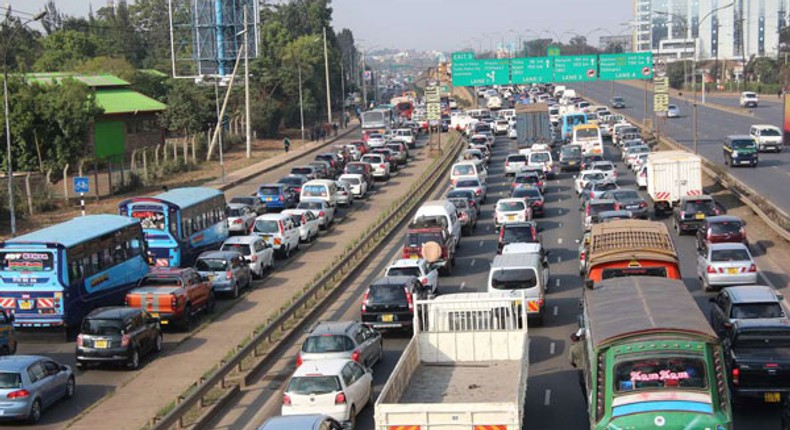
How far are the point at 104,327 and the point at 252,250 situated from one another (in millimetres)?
12180

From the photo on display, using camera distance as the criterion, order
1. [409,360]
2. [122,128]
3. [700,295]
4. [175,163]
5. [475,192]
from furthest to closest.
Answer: [122,128] < [175,163] < [475,192] < [700,295] < [409,360]

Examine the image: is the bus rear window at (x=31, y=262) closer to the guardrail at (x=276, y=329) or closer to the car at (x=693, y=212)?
the guardrail at (x=276, y=329)

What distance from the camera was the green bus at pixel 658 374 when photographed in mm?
15250

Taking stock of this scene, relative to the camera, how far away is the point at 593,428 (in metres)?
16.1

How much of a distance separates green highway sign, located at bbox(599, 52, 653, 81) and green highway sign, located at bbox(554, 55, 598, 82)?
67cm

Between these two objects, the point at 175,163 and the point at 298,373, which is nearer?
the point at 298,373

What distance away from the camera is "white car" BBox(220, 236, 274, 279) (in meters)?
37.4

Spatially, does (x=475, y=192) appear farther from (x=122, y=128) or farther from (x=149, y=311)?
(x=122, y=128)

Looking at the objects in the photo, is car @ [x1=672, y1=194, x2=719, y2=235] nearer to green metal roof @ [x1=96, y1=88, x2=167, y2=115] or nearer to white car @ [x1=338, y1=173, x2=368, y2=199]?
white car @ [x1=338, y1=173, x2=368, y2=199]

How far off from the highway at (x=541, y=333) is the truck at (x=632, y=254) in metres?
2.04

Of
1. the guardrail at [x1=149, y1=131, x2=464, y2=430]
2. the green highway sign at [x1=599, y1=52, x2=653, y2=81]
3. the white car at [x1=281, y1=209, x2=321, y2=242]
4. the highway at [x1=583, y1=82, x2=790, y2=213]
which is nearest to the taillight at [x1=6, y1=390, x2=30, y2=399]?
the guardrail at [x1=149, y1=131, x2=464, y2=430]

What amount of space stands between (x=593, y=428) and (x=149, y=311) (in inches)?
636

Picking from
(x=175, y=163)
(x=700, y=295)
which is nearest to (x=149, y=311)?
(x=700, y=295)

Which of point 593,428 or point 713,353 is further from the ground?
point 713,353
